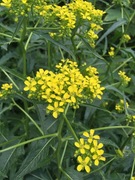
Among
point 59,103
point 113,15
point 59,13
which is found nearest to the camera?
point 59,103

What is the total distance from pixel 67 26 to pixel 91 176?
0.80 meters

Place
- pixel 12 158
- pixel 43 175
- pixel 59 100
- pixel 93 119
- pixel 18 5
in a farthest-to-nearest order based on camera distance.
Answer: pixel 93 119, pixel 43 175, pixel 12 158, pixel 18 5, pixel 59 100

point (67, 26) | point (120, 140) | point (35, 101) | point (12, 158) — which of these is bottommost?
point (120, 140)

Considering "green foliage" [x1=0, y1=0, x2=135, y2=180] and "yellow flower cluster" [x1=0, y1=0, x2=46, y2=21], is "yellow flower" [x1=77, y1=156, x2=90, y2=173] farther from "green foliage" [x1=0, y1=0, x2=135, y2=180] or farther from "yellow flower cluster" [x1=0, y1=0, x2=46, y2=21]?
"yellow flower cluster" [x1=0, y1=0, x2=46, y2=21]

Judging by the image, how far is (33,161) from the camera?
1734 millimetres

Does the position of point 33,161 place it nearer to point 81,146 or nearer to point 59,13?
point 81,146

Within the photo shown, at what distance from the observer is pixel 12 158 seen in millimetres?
1880

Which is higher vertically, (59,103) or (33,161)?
(59,103)

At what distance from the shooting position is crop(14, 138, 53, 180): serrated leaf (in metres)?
1.72

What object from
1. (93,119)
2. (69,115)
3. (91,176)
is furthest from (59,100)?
(93,119)

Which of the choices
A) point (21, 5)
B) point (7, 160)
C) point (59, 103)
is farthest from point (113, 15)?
point (59, 103)

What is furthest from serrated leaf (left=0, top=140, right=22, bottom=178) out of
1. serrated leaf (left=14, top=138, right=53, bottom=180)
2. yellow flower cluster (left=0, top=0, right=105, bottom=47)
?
yellow flower cluster (left=0, top=0, right=105, bottom=47)

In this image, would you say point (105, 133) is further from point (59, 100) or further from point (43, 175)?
point (59, 100)

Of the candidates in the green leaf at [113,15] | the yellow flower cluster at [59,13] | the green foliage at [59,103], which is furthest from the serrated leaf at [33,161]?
the green leaf at [113,15]
